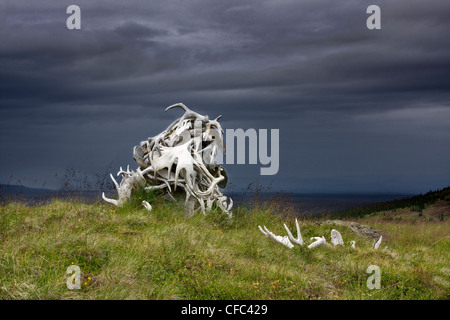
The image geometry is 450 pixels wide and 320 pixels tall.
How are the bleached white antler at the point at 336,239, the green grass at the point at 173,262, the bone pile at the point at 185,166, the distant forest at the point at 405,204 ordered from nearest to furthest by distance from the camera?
the green grass at the point at 173,262
the bleached white antler at the point at 336,239
the bone pile at the point at 185,166
the distant forest at the point at 405,204

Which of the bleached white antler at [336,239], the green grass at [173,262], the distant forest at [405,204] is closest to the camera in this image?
the green grass at [173,262]

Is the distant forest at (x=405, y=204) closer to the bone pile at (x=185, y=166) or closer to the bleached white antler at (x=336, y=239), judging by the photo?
the bone pile at (x=185, y=166)

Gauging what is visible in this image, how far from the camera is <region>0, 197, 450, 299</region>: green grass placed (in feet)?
19.8

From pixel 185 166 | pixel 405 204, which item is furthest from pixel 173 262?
pixel 405 204

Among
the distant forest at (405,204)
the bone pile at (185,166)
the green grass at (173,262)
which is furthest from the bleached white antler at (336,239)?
the distant forest at (405,204)

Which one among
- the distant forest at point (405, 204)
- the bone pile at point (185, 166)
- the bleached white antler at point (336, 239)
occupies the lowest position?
the distant forest at point (405, 204)

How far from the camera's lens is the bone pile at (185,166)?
11.5 m

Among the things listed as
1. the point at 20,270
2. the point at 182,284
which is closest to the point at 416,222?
the point at 182,284

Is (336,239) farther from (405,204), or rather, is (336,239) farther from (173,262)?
(405,204)

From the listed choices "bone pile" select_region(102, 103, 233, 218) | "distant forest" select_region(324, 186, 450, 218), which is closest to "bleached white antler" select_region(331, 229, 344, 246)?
"bone pile" select_region(102, 103, 233, 218)

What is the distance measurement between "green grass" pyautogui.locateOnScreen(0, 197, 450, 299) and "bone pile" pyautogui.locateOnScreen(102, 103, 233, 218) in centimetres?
88

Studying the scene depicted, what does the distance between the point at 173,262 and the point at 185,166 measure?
175 inches

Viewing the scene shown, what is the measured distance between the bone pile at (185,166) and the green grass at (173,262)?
88cm

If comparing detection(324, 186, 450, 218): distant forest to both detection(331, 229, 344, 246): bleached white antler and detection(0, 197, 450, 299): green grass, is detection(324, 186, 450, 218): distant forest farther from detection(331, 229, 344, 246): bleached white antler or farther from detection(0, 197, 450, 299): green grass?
detection(331, 229, 344, 246): bleached white antler
